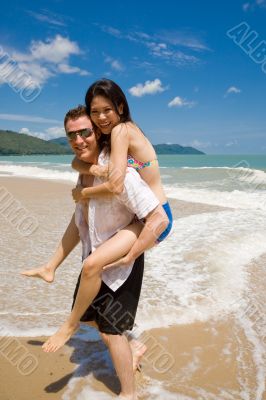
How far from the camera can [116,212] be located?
277cm

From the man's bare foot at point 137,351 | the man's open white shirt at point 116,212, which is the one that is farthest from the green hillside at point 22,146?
the man's open white shirt at point 116,212

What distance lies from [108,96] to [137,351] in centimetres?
211

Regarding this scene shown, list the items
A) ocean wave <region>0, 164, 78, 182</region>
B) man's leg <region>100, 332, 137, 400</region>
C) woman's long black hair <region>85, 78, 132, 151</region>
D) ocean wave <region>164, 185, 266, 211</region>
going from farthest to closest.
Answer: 1. ocean wave <region>0, 164, 78, 182</region>
2. ocean wave <region>164, 185, 266, 211</region>
3. woman's long black hair <region>85, 78, 132, 151</region>
4. man's leg <region>100, 332, 137, 400</region>

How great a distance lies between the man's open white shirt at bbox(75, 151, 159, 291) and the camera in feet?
8.66

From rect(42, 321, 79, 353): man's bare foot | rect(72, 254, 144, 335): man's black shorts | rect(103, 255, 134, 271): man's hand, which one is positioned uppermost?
rect(103, 255, 134, 271): man's hand

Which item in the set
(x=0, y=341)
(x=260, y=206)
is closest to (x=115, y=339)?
(x=0, y=341)

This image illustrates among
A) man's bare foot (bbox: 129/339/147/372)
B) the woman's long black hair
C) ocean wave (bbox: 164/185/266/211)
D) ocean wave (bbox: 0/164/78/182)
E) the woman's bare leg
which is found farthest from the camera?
ocean wave (bbox: 0/164/78/182)

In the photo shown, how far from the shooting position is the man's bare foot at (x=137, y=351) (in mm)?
3151

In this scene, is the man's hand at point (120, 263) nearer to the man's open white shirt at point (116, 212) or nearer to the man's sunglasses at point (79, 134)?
the man's open white shirt at point (116, 212)

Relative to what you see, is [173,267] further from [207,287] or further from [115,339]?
[115,339]

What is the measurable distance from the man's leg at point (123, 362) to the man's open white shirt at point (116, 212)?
1.23 ft

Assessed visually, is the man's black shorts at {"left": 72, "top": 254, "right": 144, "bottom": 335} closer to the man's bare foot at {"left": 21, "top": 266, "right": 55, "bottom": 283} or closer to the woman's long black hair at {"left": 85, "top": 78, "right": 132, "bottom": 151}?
the man's bare foot at {"left": 21, "top": 266, "right": 55, "bottom": 283}

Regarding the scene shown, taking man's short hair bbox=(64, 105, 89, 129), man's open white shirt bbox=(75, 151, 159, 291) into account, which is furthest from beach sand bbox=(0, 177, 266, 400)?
man's short hair bbox=(64, 105, 89, 129)

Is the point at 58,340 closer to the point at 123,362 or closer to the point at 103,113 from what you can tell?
the point at 123,362
